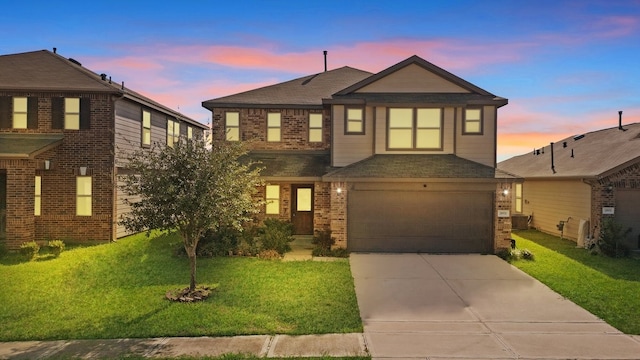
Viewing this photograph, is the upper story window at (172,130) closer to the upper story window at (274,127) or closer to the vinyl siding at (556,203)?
the upper story window at (274,127)

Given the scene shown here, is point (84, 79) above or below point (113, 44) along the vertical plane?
below

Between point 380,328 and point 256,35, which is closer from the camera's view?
point 380,328

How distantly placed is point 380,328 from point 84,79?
1519 centimetres

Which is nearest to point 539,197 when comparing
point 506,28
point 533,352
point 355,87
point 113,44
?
point 506,28

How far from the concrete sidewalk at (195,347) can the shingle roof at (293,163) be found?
854cm

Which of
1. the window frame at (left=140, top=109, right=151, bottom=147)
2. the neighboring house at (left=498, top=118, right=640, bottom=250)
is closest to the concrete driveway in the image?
the neighboring house at (left=498, top=118, right=640, bottom=250)

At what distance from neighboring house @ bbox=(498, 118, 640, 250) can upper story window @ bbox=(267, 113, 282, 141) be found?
42.7 feet

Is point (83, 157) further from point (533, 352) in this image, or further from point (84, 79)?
point (533, 352)

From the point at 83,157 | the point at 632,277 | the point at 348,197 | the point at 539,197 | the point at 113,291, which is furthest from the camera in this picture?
the point at 539,197

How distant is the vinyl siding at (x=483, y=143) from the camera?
15.1 meters

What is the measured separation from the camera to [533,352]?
6.00m

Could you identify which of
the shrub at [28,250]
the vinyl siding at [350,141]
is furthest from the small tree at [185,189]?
the vinyl siding at [350,141]

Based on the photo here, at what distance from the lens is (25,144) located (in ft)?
46.1

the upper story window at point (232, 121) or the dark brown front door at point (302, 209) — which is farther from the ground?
the upper story window at point (232, 121)
